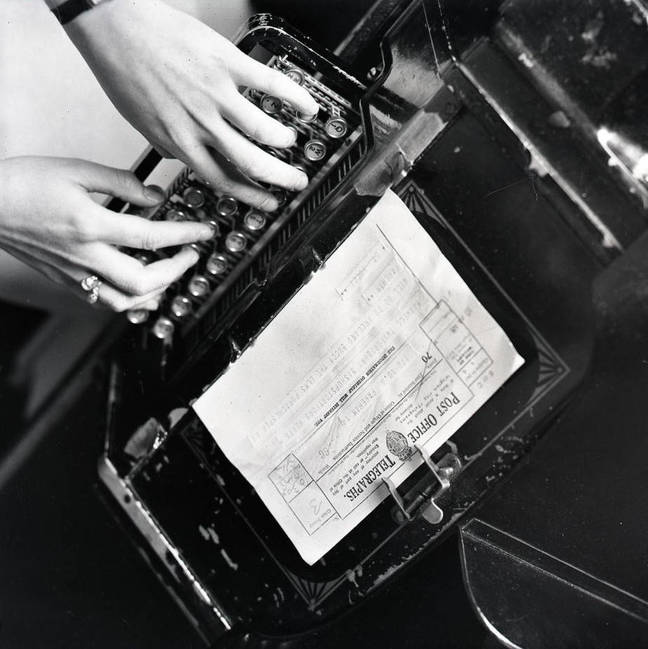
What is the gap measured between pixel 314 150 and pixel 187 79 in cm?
18

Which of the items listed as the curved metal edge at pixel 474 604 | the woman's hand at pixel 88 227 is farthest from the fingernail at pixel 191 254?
the curved metal edge at pixel 474 604

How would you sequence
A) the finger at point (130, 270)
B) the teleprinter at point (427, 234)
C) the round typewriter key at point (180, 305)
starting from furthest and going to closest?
the round typewriter key at point (180, 305)
the finger at point (130, 270)
the teleprinter at point (427, 234)

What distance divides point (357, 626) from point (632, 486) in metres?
0.44

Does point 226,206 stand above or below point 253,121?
below

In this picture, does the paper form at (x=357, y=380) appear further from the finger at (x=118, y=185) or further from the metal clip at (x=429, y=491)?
the finger at (x=118, y=185)

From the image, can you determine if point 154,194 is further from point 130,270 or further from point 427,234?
point 427,234

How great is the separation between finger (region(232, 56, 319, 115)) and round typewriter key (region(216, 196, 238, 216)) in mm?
178

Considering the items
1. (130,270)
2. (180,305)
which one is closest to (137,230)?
(130,270)

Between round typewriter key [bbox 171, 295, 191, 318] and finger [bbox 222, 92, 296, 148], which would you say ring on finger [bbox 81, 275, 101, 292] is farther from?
finger [bbox 222, 92, 296, 148]

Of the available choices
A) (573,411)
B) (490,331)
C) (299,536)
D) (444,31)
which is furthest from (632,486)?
(444,31)

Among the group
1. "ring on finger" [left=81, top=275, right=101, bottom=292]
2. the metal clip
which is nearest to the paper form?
the metal clip

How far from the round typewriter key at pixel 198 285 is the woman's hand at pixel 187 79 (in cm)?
20

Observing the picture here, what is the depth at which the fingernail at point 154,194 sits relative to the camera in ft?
3.39

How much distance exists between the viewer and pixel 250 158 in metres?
0.91
